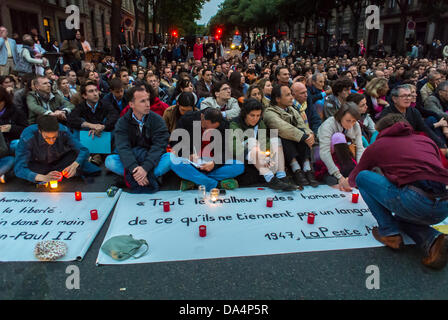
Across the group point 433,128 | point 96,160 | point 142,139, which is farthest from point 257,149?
point 433,128

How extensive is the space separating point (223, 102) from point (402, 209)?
353cm

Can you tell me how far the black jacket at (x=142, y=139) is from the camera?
439 cm

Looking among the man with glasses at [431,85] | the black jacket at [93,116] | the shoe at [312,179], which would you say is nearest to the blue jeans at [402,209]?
the shoe at [312,179]

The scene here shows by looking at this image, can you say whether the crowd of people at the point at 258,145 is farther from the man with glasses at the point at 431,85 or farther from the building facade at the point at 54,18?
the building facade at the point at 54,18

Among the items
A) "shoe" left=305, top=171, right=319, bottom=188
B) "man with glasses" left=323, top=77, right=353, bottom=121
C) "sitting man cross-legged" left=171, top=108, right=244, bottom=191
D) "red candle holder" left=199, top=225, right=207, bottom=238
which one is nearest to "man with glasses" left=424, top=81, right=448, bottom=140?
"man with glasses" left=323, top=77, right=353, bottom=121

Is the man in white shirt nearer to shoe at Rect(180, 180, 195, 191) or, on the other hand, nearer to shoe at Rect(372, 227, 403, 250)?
shoe at Rect(180, 180, 195, 191)

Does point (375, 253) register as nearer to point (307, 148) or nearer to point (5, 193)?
point (307, 148)


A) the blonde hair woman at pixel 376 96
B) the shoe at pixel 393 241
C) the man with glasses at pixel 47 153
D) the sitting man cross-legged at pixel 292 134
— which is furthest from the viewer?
the blonde hair woman at pixel 376 96

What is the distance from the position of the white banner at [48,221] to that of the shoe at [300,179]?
2.51 metres

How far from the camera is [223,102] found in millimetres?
5641

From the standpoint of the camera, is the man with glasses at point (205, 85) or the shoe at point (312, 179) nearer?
the shoe at point (312, 179)

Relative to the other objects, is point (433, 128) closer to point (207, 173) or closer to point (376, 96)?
point (376, 96)

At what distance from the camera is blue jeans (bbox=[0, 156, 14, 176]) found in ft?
15.4
